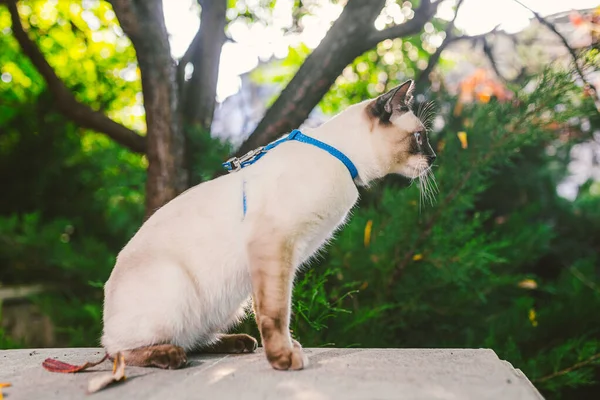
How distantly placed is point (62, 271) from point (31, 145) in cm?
99

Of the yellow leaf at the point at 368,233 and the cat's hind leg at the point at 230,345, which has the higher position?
the yellow leaf at the point at 368,233

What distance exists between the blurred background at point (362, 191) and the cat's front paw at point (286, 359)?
62 centimetres

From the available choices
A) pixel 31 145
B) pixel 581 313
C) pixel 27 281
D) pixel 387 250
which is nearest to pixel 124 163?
pixel 31 145

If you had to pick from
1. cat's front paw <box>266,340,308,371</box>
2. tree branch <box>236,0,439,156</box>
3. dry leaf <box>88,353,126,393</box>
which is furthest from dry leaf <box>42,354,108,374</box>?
tree branch <box>236,0,439,156</box>

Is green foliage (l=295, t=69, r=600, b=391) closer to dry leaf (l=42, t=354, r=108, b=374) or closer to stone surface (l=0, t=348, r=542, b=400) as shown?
stone surface (l=0, t=348, r=542, b=400)

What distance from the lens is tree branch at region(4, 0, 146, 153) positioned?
9.65ft

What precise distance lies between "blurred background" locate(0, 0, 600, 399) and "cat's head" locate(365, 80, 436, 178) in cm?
35

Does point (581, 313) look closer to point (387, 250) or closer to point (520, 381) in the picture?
point (387, 250)

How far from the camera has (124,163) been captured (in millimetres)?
3973

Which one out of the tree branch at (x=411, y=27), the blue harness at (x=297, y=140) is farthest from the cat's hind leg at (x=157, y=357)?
the tree branch at (x=411, y=27)

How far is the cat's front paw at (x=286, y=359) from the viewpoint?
153cm

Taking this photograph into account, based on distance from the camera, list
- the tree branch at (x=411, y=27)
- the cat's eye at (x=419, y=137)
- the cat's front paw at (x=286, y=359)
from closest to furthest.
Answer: the cat's front paw at (x=286, y=359)
the cat's eye at (x=419, y=137)
the tree branch at (x=411, y=27)

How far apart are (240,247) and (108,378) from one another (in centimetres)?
50

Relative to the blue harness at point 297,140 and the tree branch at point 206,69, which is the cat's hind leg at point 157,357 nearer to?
the blue harness at point 297,140
